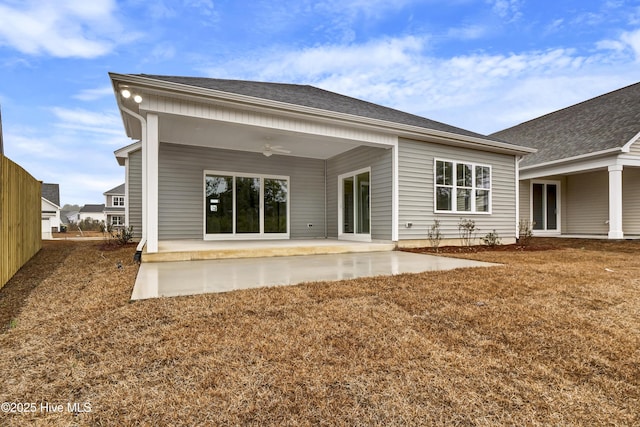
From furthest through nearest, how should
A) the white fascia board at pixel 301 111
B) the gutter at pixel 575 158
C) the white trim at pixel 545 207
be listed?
the white trim at pixel 545 207
the gutter at pixel 575 158
the white fascia board at pixel 301 111

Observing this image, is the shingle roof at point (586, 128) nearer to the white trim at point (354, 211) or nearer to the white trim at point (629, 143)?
the white trim at point (629, 143)

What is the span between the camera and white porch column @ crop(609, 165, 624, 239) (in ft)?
30.9

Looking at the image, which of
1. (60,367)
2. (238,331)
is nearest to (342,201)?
(238,331)

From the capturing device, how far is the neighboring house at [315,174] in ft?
22.2

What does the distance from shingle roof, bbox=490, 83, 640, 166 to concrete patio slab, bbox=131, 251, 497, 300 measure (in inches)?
317

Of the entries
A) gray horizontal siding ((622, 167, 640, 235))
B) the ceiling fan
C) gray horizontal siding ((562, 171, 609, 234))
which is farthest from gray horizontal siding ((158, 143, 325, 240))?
gray horizontal siding ((622, 167, 640, 235))

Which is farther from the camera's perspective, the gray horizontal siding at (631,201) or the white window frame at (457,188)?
the gray horizontal siding at (631,201)

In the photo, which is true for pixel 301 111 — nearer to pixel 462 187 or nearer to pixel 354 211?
pixel 354 211

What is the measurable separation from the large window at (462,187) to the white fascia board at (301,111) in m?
0.59

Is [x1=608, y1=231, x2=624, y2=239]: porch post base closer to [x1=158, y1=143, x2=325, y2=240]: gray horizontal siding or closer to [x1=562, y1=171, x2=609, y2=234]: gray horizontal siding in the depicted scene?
[x1=562, y1=171, x2=609, y2=234]: gray horizontal siding

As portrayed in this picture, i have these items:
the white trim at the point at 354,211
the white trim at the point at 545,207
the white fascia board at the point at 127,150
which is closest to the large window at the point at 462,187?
the white trim at the point at 354,211

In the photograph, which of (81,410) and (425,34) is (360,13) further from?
(81,410)

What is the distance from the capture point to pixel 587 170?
10.3 metres

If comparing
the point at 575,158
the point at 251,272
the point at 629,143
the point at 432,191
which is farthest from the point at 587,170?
the point at 251,272
